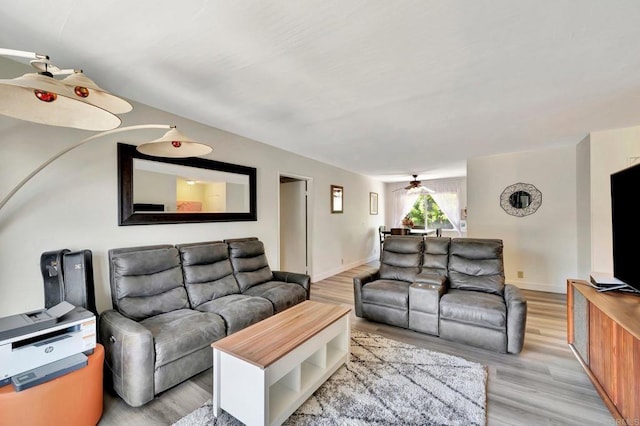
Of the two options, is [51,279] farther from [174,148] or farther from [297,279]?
[297,279]

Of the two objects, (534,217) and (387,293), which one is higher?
(534,217)

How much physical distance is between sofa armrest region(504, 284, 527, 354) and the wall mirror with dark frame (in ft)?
10.3

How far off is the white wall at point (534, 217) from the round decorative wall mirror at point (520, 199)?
65 mm

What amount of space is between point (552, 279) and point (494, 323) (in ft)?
9.58

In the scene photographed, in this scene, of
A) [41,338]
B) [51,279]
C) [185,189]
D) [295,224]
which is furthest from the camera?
[295,224]

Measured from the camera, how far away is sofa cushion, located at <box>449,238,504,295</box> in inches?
115

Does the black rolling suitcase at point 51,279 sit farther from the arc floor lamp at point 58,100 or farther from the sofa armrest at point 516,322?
the sofa armrest at point 516,322

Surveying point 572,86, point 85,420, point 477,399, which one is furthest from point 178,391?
point 572,86

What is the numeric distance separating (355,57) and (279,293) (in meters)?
2.33

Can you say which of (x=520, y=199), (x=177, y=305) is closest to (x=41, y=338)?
(x=177, y=305)

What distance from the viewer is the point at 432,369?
7.09 ft

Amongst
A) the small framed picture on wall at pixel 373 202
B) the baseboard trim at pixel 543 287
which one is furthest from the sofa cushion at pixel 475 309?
the small framed picture on wall at pixel 373 202

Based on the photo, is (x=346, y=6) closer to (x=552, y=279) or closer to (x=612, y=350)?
(x=612, y=350)

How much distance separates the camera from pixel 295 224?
5195mm
